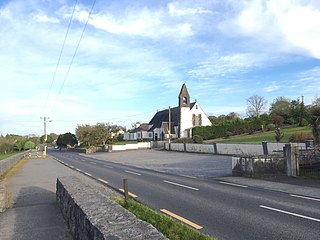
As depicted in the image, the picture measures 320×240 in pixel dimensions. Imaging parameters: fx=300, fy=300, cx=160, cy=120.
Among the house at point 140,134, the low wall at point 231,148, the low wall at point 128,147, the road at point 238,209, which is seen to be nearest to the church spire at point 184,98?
the low wall at point 128,147

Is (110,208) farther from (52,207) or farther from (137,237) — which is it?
(52,207)

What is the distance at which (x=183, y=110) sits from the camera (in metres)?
75.1

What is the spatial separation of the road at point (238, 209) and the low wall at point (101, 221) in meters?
2.34

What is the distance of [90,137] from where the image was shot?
71188 mm

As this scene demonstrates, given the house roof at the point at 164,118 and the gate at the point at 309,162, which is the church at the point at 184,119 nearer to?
the house roof at the point at 164,118

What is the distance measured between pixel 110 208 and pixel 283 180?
11.2m

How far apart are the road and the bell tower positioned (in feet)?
204

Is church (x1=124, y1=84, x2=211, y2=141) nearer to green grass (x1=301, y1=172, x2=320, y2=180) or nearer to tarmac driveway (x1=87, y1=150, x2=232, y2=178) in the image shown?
tarmac driveway (x1=87, y1=150, x2=232, y2=178)

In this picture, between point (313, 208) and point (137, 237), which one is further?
point (313, 208)

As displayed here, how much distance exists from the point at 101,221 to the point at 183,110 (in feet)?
234

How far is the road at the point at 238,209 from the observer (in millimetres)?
6242

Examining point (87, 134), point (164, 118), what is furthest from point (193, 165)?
point (164, 118)

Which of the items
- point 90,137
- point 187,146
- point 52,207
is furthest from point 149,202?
point 90,137

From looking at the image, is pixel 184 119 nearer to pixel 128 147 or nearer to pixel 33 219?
pixel 128 147
